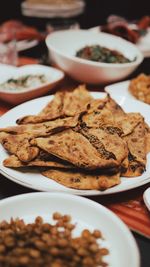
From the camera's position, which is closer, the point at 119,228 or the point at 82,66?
the point at 119,228

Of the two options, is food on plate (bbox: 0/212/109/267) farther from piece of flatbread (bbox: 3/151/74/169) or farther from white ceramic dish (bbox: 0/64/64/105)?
white ceramic dish (bbox: 0/64/64/105)

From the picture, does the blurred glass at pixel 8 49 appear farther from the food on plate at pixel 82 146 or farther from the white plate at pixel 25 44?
the food on plate at pixel 82 146

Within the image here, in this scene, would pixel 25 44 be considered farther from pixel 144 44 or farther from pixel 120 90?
pixel 120 90

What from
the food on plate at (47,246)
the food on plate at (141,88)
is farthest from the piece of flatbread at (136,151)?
the food on plate at (141,88)

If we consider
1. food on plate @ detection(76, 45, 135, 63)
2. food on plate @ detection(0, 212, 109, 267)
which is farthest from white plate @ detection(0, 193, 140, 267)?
food on plate @ detection(76, 45, 135, 63)

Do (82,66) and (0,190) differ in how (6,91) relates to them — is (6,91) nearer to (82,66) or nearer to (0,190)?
(82,66)

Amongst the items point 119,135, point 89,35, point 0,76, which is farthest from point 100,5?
point 119,135
